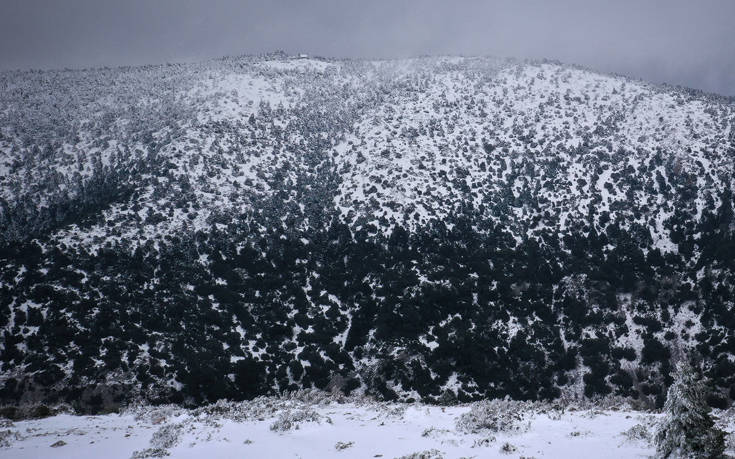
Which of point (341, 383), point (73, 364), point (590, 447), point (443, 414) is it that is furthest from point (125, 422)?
point (341, 383)

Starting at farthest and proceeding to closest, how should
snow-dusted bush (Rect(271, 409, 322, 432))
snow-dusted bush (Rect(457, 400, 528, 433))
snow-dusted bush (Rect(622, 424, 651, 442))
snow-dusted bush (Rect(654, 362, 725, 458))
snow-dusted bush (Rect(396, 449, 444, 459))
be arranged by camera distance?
snow-dusted bush (Rect(271, 409, 322, 432)) < snow-dusted bush (Rect(457, 400, 528, 433)) < snow-dusted bush (Rect(622, 424, 651, 442)) < snow-dusted bush (Rect(396, 449, 444, 459)) < snow-dusted bush (Rect(654, 362, 725, 458))

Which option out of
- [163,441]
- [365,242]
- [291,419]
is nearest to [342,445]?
[291,419]

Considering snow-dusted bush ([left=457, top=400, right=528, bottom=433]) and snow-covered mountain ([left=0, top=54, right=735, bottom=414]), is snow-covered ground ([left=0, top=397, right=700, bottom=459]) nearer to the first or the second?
snow-dusted bush ([left=457, top=400, right=528, bottom=433])

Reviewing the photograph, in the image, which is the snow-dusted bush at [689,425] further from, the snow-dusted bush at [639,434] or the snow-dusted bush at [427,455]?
the snow-dusted bush at [427,455]

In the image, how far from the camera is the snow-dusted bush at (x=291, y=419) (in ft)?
57.9

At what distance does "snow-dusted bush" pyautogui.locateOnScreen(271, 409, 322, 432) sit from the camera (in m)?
17.6

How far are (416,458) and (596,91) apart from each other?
87141mm

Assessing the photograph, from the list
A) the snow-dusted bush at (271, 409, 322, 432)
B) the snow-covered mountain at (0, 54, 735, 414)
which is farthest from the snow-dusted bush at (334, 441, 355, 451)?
the snow-covered mountain at (0, 54, 735, 414)

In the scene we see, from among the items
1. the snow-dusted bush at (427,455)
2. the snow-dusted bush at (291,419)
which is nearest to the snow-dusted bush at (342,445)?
the snow-dusted bush at (427,455)

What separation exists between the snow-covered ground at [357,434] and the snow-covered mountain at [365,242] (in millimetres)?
20934

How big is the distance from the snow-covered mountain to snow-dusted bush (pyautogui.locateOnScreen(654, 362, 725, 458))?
32.1 m

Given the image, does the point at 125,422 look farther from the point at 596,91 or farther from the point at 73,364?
the point at 596,91

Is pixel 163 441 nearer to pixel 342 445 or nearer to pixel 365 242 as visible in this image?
pixel 342 445

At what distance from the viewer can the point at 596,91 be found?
85.8 meters
